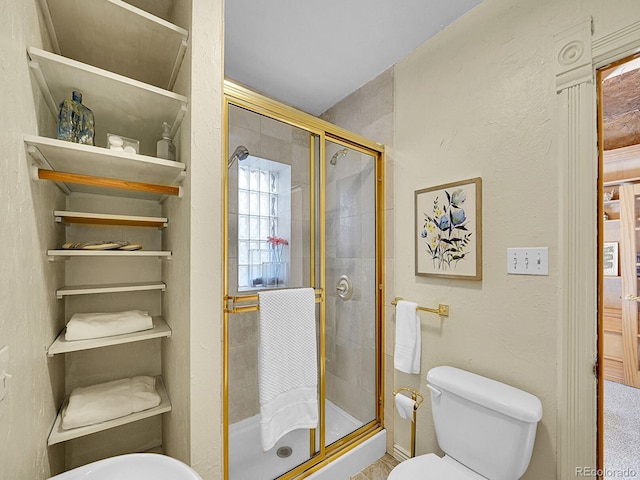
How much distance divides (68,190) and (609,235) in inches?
168

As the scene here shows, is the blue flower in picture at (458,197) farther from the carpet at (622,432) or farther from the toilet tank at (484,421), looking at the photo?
the carpet at (622,432)

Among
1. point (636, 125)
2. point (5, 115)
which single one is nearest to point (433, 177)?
point (5, 115)

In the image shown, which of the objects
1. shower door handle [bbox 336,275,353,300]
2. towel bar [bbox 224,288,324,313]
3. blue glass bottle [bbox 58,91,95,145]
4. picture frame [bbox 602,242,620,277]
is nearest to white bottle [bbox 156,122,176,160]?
blue glass bottle [bbox 58,91,95,145]

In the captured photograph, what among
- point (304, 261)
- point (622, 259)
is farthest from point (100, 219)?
point (622, 259)

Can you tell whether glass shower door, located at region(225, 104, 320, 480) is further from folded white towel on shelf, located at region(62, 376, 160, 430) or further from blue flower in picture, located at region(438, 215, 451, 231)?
blue flower in picture, located at region(438, 215, 451, 231)

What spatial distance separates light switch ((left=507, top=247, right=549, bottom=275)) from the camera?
1.21 metres

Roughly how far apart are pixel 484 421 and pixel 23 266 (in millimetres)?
1698

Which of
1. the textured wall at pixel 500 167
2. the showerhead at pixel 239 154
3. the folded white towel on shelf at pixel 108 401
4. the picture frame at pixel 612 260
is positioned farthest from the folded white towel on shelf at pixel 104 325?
the picture frame at pixel 612 260

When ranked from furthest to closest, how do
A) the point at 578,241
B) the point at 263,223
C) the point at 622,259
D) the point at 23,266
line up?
the point at 622,259 < the point at 263,223 < the point at 578,241 < the point at 23,266

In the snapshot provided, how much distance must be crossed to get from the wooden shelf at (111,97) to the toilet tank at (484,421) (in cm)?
165

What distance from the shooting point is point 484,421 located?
1.20 m

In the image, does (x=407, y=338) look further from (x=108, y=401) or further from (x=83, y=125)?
(x=83, y=125)

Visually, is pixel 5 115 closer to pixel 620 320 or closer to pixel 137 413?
pixel 137 413

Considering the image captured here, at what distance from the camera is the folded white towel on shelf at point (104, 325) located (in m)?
1.09
